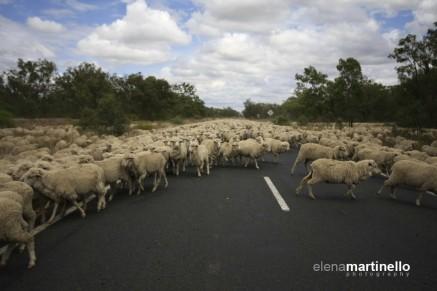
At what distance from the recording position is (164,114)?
228ft

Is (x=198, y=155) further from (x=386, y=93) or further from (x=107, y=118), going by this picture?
(x=386, y=93)

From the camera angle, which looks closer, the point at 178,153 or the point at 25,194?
the point at 25,194

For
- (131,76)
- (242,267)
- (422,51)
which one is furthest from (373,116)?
(242,267)

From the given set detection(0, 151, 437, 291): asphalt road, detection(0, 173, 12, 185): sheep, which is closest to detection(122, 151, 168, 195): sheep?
detection(0, 151, 437, 291): asphalt road

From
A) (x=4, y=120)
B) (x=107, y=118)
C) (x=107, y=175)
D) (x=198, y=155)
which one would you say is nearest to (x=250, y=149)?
(x=198, y=155)

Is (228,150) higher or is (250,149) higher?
(250,149)

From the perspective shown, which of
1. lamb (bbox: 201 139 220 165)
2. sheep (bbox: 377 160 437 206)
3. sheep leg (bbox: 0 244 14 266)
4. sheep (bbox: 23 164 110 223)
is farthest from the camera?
lamb (bbox: 201 139 220 165)

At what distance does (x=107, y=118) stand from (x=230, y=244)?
24.8 m

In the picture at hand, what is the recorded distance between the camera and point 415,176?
28.3 feet

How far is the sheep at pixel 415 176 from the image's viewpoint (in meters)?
8.35

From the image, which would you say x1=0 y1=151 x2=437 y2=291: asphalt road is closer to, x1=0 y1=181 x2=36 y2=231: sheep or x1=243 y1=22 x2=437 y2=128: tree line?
x1=0 y1=181 x2=36 y2=231: sheep

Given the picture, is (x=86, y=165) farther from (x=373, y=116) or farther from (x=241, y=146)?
(x=373, y=116)

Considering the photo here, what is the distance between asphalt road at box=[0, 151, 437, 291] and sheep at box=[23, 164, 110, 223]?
0.46m

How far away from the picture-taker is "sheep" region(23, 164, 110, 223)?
6895 millimetres
